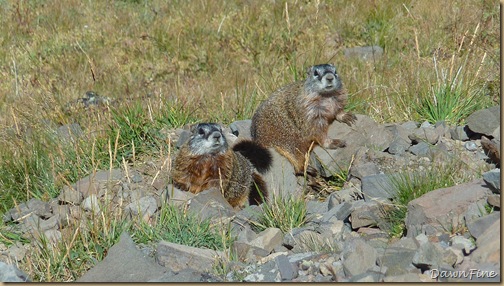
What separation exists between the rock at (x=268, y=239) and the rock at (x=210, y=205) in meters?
0.54

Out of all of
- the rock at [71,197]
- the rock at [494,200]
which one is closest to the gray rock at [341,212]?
the rock at [494,200]

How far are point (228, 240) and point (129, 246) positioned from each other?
0.78m

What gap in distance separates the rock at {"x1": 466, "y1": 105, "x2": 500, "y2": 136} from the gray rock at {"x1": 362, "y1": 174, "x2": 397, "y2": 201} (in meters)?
1.25

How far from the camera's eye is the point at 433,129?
24.2 feet

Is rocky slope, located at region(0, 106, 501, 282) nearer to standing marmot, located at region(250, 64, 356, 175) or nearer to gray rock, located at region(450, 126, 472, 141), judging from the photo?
gray rock, located at region(450, 126, 472, 141)

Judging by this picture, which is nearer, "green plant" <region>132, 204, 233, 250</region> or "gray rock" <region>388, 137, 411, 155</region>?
"green plant" <region>132, 204, 233, 250</region>

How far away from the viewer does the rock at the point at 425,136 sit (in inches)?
283

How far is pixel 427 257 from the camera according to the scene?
457 cm

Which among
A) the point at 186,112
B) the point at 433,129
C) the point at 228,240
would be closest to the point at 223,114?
the point at 186,112

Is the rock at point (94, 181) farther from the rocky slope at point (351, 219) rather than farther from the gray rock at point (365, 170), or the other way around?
the gray rock at point (365, 170)

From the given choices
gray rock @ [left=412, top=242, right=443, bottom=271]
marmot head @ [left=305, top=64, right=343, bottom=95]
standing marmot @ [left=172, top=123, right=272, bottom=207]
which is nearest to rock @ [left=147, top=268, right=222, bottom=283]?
gray rock @ [left=412, top=242, right=443, bottom=271]

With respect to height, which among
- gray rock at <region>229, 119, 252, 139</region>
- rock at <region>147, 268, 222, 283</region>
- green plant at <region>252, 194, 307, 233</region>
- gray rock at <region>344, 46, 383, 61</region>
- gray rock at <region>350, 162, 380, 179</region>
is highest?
rock at <region>147, 268, 222, 283</region>

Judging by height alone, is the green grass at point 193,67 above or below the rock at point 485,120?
below

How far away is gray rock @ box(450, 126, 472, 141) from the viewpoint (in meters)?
7.27
